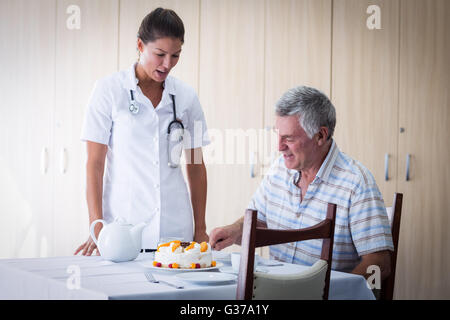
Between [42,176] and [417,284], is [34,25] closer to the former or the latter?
[42,176]

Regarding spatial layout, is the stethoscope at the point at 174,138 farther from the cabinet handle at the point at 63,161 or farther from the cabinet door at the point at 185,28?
the cabinet handle at the point at 63,161

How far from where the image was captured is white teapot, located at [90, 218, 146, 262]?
5.38 feet

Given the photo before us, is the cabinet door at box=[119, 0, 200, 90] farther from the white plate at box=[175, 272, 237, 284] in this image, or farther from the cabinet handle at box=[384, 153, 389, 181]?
the white plate at box=[175, 272, 237, 284]

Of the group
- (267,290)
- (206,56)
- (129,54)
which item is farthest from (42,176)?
(267,290)

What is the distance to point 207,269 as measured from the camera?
154 centimetres

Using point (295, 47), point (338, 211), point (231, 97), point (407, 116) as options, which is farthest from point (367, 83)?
point (338, 211)

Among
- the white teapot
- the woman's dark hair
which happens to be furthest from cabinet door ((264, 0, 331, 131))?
the white teapot

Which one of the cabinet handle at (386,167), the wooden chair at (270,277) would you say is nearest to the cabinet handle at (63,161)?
the cabinet handle at (386,167)

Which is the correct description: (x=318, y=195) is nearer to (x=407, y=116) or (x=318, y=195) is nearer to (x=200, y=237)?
(x=200, y=237)

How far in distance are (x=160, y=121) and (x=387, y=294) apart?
1032mm

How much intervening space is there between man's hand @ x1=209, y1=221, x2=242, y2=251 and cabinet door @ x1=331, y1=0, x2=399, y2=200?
5.61ft

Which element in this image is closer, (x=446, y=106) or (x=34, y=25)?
(x=446, y=106)

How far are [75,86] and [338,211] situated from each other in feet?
8.97

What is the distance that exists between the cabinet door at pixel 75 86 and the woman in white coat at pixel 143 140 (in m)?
1.78
